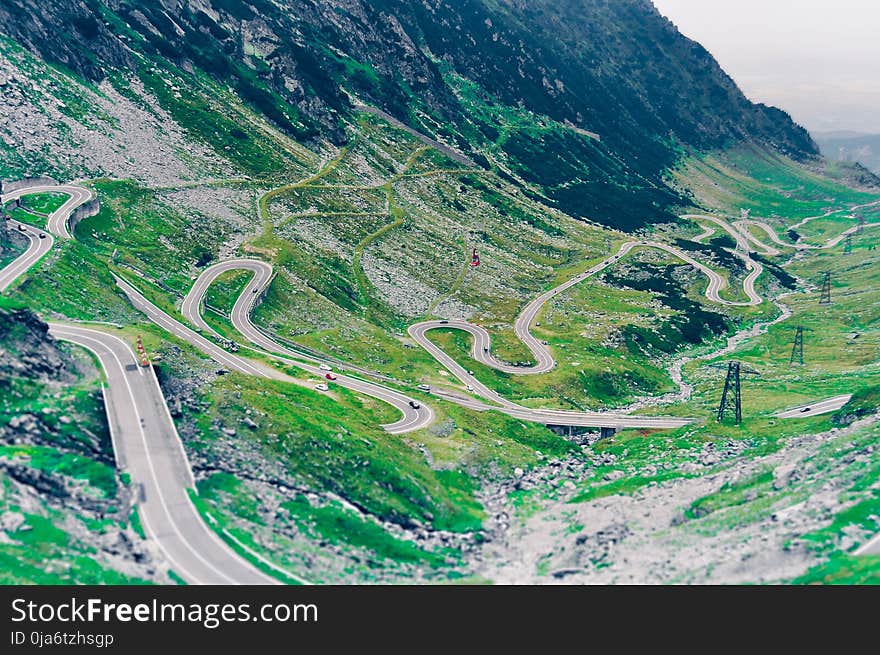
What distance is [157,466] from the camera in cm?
5897

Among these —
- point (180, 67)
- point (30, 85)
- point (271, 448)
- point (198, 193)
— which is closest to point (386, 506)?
point (271, 448)

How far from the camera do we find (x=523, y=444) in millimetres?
93500

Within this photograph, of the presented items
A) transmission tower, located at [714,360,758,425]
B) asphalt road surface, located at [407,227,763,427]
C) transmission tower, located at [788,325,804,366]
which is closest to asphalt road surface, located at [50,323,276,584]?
asphalt road surface, located at [407,227,763,427]

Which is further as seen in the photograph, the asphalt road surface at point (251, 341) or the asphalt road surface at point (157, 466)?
the asphalt road surface at point (251, 341)

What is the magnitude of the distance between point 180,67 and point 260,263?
103 metres

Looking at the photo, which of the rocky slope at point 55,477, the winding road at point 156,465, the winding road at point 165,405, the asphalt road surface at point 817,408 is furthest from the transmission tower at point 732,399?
the rocky slope at point 55,477

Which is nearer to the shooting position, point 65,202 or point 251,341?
point 251,341

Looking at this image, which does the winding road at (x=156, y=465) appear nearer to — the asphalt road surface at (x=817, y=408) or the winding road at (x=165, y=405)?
the winding road at (x=165, y=405)

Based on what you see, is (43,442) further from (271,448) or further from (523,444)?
(523,444)

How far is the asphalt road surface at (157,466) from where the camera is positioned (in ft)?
163

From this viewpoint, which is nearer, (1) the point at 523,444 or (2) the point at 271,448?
(2) the point at 271,448

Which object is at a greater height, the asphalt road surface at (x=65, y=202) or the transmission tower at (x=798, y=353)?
the transmission tower at (x=798, y=353)

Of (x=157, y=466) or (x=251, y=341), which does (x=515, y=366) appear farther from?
(x=157, y=466)

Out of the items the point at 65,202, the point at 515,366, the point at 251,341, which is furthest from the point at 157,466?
the point at 65,202
